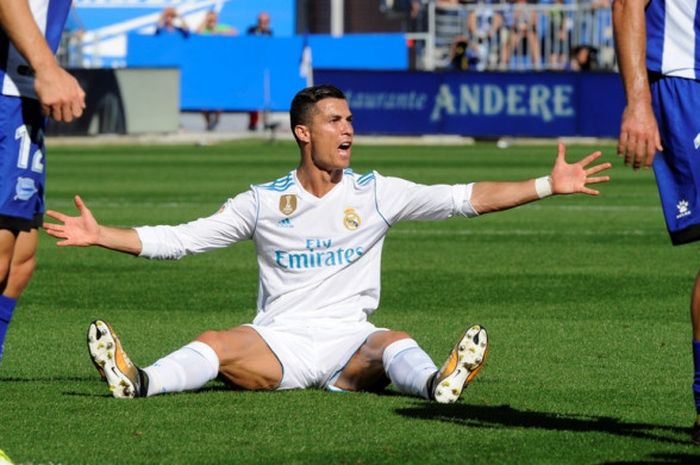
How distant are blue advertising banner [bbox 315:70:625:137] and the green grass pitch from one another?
12.0 m

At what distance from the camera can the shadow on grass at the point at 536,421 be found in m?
6.14

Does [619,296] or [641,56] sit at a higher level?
[641,56]

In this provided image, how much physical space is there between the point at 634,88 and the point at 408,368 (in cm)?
174

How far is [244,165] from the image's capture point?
2542cm

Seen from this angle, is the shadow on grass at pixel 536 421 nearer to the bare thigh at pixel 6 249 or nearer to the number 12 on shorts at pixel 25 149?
the bare thigh at pixel 6 249

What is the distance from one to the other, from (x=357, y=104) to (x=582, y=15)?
8.11 metres

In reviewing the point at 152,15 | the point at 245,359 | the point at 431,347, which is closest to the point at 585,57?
the point at 152,15

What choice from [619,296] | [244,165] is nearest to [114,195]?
[244,165]

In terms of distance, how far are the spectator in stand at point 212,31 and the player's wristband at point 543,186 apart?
112ft

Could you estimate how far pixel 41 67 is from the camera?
5660 mm

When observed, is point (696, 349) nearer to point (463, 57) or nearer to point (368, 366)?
point (368, 366)

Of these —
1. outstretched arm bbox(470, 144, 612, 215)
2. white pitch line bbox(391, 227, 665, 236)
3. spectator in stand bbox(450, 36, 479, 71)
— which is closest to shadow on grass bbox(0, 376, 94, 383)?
outstretched arm bbox(470, 144, 612, 215)

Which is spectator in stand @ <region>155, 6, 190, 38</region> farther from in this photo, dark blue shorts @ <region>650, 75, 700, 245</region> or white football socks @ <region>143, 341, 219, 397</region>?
dark blue shorts @ <region>650, 75, 700, 245</region>

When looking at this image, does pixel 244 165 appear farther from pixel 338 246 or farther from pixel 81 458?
pixel 81 458
